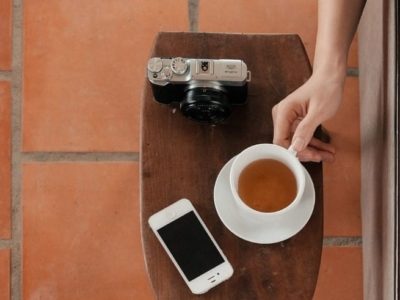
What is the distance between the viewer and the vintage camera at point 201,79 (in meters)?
0.70

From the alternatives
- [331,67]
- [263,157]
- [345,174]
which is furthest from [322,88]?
[345,174]

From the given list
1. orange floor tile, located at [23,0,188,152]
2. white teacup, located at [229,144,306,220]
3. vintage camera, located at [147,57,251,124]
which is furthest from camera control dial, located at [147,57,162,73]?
orange floor tile, located at [23,0,188,152]

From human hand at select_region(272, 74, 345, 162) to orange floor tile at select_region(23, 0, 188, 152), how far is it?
0.46m

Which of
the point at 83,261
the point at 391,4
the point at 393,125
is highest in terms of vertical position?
the point at 391,4

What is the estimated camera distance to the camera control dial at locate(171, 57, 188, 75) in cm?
71

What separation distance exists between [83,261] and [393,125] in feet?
2.17

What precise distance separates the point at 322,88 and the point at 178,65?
0.20 meters

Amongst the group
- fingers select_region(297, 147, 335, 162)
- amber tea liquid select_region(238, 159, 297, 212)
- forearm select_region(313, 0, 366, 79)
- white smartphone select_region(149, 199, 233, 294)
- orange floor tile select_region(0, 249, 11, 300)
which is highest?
forearm select_region(313, 0, 366, 79)

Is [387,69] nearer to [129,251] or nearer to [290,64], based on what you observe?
[290,64]

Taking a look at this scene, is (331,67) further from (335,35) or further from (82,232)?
(82,232)

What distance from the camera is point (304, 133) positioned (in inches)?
28.3

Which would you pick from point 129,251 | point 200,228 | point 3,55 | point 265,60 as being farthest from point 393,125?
point 3,55

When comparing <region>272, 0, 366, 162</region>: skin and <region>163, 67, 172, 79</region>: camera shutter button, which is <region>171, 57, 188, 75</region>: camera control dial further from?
<region>272, 0, 366, 162</region>: skin

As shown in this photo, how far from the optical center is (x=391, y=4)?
76cm
